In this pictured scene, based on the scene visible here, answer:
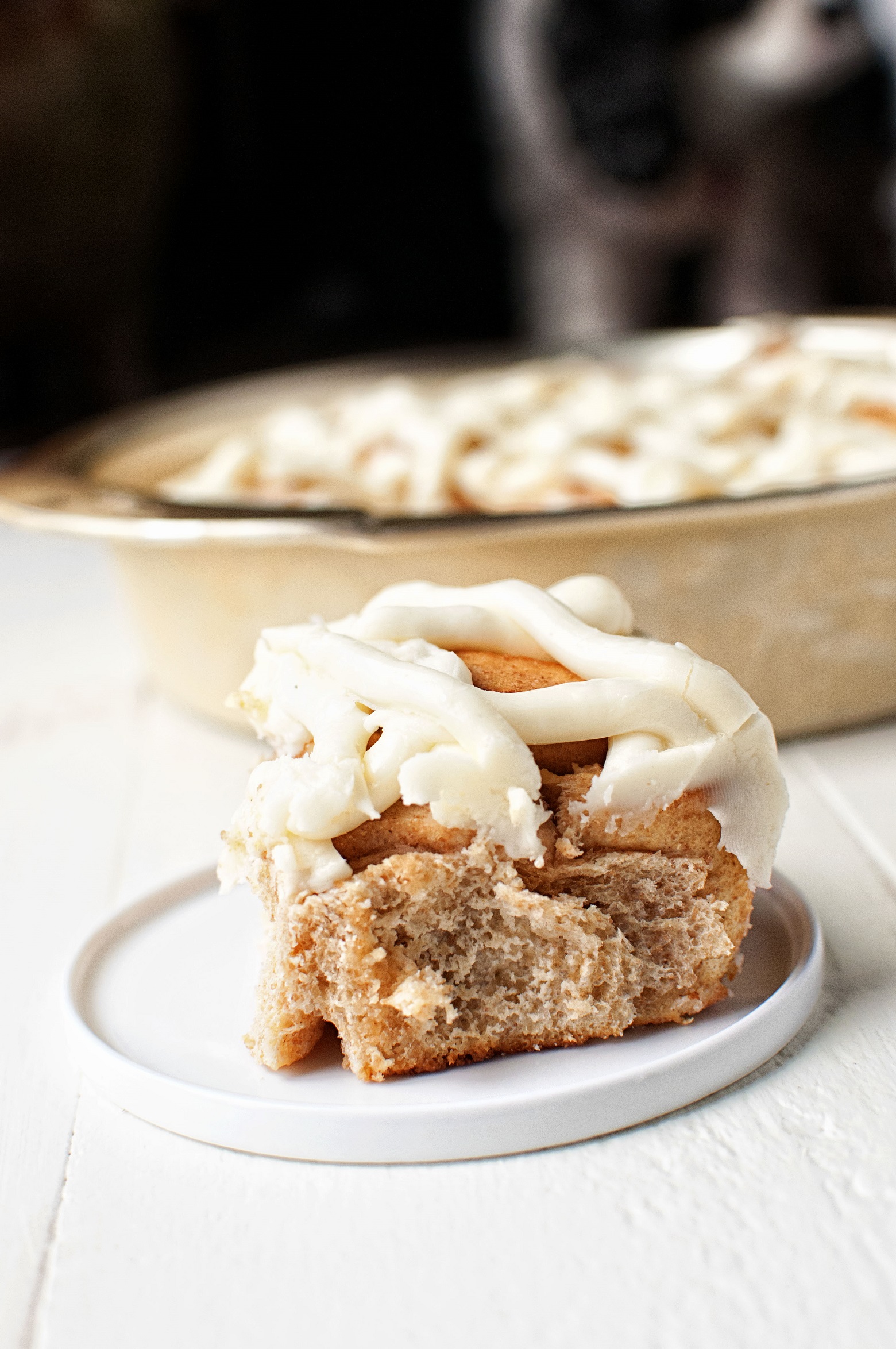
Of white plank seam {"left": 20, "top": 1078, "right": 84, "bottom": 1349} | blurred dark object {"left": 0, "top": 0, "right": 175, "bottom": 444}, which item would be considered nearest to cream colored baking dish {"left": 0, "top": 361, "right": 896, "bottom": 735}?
white plank seam {"left": 20, "top": 1078, "right": 84, "bottom": 1349}

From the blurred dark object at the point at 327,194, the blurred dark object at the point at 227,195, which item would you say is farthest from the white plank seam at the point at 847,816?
the blurred dark object at the point at 327,194

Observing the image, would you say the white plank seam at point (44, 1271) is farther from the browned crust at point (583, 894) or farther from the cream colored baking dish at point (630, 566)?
Result: the cream colored baking dish at point (630, 566)

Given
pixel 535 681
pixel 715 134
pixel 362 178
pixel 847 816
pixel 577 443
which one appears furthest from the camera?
pixel 362 178

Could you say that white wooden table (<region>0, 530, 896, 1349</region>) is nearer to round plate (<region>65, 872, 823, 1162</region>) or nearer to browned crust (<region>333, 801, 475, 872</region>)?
round plate (<region>65, 872, 823, 1162</region>)

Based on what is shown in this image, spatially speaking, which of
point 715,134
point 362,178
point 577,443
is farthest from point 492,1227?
point 362,178

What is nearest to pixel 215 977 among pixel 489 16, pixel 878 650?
pixel 878 650

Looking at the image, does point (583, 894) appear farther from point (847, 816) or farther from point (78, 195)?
point (78, 195)

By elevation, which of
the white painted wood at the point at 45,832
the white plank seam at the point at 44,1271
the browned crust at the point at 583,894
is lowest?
the white painted wood at the point at 45,832

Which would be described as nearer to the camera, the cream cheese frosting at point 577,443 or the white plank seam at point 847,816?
the white plank seam at point 847,816
